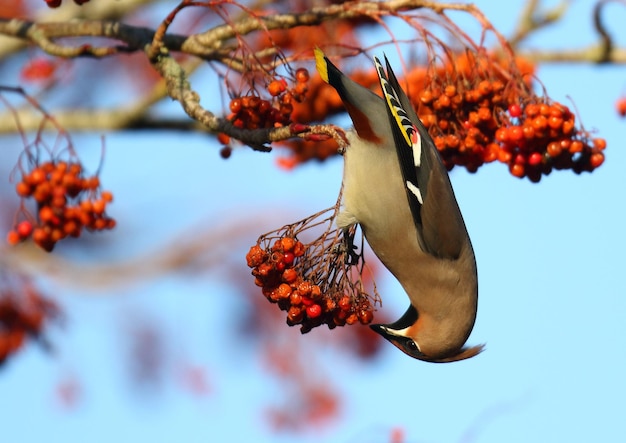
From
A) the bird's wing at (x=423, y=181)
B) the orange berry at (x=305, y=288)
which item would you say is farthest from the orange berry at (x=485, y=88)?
the orange berry at (x=305, y=288)

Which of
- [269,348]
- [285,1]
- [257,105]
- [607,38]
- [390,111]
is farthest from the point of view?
[269,348]

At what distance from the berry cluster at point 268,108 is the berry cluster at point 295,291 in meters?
0.37

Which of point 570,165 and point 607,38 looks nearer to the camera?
point 570,165

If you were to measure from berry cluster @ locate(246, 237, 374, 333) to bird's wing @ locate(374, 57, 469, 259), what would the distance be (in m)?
0.52

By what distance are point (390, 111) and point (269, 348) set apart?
4152 millimetres

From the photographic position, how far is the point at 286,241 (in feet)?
8.89

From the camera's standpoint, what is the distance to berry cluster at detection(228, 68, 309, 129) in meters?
2.88

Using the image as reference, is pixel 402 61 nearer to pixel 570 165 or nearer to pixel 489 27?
pixel 489 27

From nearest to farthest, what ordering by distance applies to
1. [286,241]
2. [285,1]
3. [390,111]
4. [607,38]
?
1. [286,241]
2. [390,111]
3. [607,38]
4. [285,1]

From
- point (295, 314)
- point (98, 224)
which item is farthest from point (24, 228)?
point (295, 314)

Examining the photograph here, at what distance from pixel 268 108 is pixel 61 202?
0.74 m

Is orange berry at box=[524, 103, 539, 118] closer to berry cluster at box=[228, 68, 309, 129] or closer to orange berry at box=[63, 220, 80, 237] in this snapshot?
berry cluster at box=[228, 68, 309, 129]

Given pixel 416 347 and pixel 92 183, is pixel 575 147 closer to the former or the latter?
pixel 416 347

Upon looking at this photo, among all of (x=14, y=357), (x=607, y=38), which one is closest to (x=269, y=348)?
(x=14, y=357)
